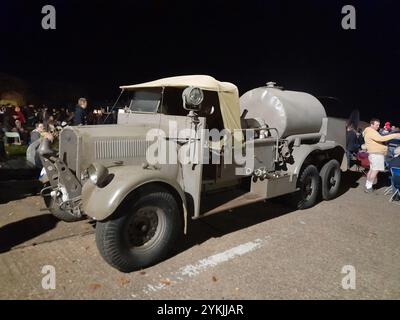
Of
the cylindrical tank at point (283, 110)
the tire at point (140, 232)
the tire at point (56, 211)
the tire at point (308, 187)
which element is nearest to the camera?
the tire at point (140, 232)

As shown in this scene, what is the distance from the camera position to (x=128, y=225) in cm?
432

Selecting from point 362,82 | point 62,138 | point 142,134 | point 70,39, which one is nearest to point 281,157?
point 142,134

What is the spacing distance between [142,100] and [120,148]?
4.02ft

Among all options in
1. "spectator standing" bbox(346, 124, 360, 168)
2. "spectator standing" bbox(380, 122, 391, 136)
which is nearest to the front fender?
"spectator standing" bbox(346, 124, 360, 168)

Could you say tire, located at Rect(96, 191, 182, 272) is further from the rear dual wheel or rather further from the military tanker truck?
the rear dual wheel

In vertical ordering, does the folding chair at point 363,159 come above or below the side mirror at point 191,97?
below

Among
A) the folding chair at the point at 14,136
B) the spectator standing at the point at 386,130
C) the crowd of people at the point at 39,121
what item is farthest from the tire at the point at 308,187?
the folding chair at the point at 14,136

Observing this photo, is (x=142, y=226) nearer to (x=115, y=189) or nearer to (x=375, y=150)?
(x=115, y=189)

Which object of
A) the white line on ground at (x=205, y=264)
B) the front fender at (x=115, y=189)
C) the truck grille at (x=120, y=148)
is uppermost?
the truck grille at (x=120, y=148)

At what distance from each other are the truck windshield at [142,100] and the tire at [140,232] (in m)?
1.73

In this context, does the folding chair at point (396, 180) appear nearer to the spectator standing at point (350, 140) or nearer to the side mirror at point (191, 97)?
the spectator standing at point (350, 140)

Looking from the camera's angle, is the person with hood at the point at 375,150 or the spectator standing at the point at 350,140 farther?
the spectator standing at the point at 350,140

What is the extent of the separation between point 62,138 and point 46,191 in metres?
1.01

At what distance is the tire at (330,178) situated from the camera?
784 cm
